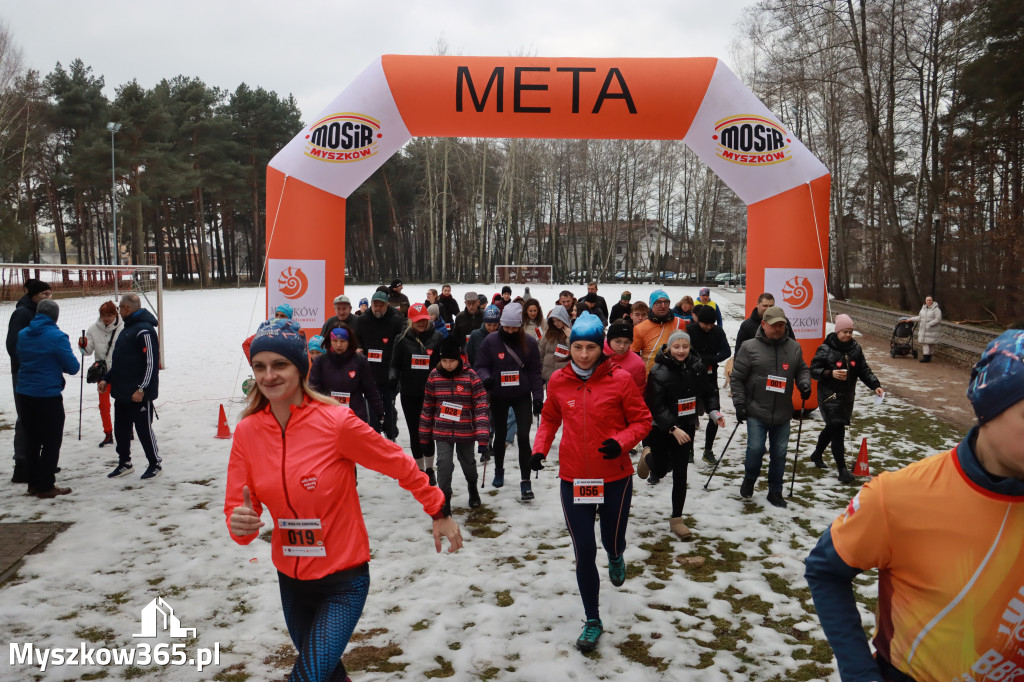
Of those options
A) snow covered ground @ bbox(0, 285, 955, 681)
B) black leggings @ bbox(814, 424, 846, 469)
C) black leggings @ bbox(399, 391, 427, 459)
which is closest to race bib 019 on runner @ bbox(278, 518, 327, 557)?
snow covered ground @ bbox(0, 285, 955, 681)

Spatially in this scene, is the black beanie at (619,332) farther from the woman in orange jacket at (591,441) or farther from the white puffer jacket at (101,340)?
the white puffer jacket at (101,340)

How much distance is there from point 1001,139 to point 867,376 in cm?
1806

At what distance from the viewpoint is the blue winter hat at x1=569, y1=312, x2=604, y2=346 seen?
162 inches

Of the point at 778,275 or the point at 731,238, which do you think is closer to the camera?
the point at 778,275

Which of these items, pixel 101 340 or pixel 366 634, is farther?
pixel 101 340

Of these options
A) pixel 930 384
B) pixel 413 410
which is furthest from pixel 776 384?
pixel 930 384

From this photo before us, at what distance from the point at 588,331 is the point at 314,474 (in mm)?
2041

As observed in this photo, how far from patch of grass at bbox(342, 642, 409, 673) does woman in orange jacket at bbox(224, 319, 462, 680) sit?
1230 millimetres

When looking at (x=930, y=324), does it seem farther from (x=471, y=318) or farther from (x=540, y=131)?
(x=471, y=318)

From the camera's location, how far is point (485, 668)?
3.82 meters

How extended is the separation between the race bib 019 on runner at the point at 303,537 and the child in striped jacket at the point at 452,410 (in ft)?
12.0

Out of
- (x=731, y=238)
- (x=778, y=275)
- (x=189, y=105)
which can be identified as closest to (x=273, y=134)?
(x=189, y=105)

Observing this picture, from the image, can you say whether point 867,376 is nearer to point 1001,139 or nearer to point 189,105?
point 1001,139

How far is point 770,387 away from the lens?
6.55 m
